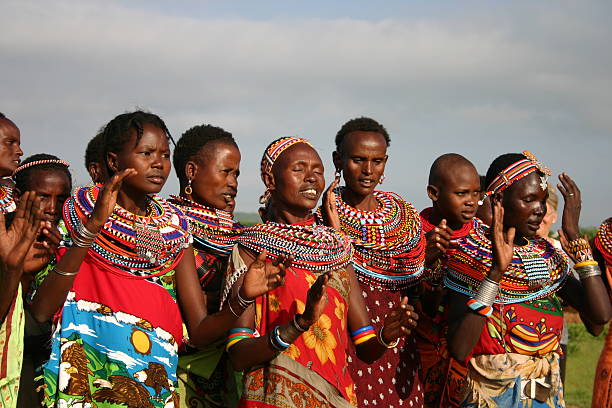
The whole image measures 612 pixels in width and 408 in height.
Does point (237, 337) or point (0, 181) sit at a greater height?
point (0, 181)

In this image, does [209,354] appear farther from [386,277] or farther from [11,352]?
[386,277]

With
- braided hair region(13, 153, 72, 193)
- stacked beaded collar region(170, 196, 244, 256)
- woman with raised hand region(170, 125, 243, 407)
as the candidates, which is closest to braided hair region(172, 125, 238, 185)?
woman with raised hand region(170, 125, 243, 407)

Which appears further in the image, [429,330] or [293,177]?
[429,330]

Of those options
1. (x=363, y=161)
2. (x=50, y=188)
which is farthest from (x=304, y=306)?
(x=50, y=188)

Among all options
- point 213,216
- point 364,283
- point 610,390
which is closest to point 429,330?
point 364,283


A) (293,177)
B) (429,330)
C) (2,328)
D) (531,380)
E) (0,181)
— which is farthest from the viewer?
(429,330)

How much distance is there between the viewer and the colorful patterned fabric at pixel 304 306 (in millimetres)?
4305

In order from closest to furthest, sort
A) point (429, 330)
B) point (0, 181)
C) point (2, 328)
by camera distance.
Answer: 1. point (2, 328)
2. point (0, 181)
3. point (429, 330)

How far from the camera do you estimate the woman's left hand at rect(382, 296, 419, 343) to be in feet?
14.9

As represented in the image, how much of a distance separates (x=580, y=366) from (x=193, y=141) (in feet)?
31.0

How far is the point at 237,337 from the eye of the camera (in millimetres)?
4285

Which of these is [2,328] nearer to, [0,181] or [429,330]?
[0,181]

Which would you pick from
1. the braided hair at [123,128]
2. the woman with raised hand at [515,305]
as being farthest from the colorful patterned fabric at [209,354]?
the woman with raised hand at [515,305]

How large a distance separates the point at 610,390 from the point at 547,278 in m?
1.61
